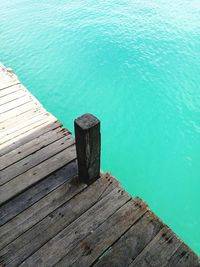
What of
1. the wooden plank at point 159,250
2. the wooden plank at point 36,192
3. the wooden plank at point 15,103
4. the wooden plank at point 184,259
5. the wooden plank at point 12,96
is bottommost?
the wooden plank at point 184,259

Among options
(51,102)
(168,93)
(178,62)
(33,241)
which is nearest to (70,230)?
(33,241)

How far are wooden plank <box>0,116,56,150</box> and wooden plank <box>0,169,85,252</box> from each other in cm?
96

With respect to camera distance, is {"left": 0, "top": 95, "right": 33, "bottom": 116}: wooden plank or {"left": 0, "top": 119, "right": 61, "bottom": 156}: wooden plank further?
{"left": 0, "top": 95, "right": 33, "bottom": 116}: wooden plank

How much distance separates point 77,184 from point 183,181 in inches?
146

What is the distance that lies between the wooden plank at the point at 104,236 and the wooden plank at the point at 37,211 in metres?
0.40

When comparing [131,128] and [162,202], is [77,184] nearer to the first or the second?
[162,202]

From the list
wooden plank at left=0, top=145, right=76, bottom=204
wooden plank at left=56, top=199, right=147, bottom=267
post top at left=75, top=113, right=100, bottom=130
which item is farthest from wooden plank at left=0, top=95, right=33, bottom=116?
wooden plank at left=56, top=199, right=147, bottom=267

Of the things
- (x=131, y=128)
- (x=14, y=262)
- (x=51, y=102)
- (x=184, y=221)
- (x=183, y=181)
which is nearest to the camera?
(x=14, y=262)

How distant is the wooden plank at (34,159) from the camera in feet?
7.16

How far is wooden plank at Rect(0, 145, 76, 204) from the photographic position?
6.62 ft

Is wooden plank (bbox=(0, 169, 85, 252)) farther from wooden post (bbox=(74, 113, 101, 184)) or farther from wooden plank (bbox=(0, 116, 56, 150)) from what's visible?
wooden plank (bbox=(0, 116, 56, 150))

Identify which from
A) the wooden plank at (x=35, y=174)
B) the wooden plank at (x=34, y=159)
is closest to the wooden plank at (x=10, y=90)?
the wooden plank at (x=34, y=159)

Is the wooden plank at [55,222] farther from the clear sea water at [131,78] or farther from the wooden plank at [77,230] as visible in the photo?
the clear sea water at [131,78]

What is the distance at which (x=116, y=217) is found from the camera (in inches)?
72.6
